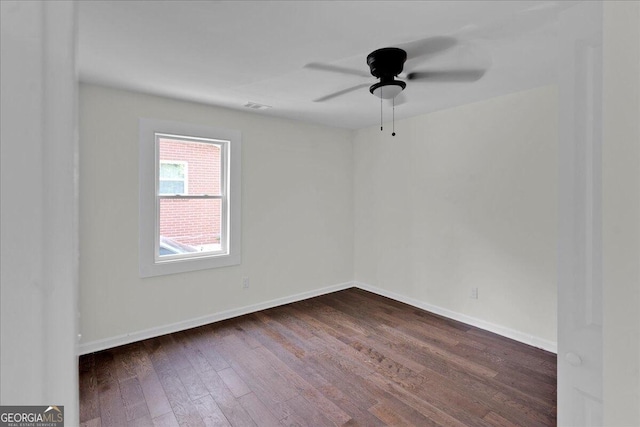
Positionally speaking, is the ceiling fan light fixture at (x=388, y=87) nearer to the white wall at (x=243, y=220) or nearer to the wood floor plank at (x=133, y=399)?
the white wall at (x=243, y=220)

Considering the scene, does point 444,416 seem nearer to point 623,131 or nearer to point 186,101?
point 623,131

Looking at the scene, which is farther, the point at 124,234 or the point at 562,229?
the point at 124,234

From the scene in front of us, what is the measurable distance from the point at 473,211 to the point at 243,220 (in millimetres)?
2526

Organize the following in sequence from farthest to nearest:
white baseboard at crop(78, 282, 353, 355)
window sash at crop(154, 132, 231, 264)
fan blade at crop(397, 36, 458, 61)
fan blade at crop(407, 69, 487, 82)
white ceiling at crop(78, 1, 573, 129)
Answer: window sash at crop(154, 132, 231, 264)
white baseboard at crop(78, 282, 353, 355)
fan blade at crop(407, 69, 487, 82)
fan blade at crop(397, 36, 458, 61)
white ceiling at crop(78, 1, 573, 129)

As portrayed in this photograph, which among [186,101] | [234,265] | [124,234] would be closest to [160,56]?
[186,101]

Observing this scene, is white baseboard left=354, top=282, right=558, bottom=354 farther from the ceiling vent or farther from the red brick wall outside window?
the ceiling vent

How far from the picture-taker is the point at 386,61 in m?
2.09

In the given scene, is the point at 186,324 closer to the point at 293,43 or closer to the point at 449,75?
the point at 293,43

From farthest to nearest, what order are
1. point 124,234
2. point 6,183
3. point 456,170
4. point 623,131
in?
1. point 456,170
2. point 124,234
3. point 623,131
4. point 6,183

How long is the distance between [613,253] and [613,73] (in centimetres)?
34

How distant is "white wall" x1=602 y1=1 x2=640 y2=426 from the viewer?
55 cm

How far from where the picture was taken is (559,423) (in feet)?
2.97

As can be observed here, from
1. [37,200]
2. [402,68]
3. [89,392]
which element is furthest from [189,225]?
[37,200]

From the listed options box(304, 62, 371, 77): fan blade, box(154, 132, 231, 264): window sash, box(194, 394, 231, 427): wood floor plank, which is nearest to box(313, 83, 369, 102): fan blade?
box(304, 62, 371, 77): fan blade
